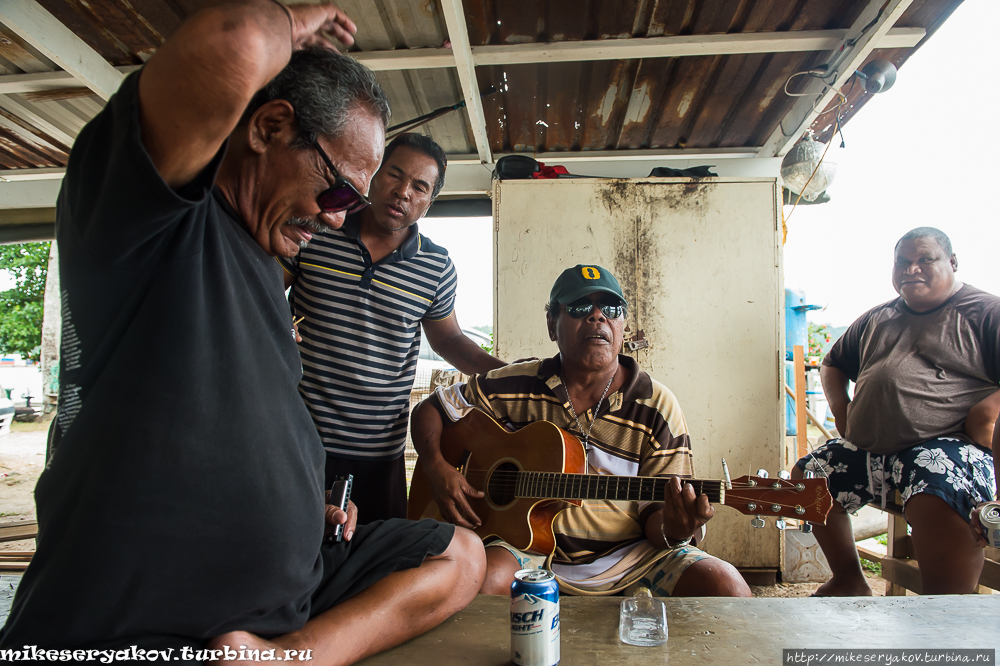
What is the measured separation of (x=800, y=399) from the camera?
5074 mm

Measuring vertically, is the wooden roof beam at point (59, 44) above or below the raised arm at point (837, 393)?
above

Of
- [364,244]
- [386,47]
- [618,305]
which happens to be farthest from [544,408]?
[386,47]

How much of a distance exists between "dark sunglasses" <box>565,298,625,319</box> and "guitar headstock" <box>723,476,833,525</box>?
0.85m

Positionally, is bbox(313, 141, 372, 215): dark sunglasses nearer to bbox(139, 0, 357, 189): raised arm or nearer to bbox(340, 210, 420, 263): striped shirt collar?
bbox(139, 0, 357, 189): raised arm

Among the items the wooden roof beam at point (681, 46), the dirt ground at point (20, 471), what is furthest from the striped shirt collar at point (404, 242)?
the dirt ground at point (20, 471)

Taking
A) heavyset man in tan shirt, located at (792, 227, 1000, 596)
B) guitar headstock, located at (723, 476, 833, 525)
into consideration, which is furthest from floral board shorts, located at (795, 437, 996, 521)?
guitar headstock, located at (723, 476, 833, 525)

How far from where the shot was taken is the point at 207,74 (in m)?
0.77

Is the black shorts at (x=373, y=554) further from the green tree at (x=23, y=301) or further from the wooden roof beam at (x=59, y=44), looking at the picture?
the green tree at (x=23, y=301)

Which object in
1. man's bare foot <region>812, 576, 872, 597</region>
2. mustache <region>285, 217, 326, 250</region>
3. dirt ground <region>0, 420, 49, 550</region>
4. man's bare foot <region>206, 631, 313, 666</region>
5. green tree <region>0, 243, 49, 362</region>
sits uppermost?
green tree <region>0, 243, 49, 362</region>

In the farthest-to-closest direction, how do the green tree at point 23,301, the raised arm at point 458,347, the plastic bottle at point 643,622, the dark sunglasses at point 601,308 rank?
the green tree at point 23,301, the raised arm at point 458,347, the dark sunglasses at point 601,308, the plastic bottle at point 643,622

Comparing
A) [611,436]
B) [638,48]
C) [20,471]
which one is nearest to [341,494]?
[611,436]

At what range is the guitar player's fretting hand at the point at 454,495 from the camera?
2.28 meters

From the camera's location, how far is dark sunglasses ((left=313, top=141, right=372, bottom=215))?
1.11 metres

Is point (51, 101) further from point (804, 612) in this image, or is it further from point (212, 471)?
point (804, 612)
